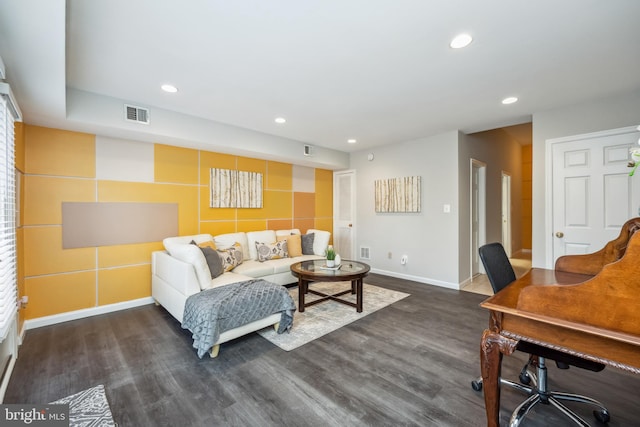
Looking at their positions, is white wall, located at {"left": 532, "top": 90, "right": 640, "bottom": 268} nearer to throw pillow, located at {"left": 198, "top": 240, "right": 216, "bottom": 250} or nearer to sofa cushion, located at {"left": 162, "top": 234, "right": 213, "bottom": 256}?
throw pillow, located at {"left": 198, "top": 240, "right": 216, "bottom": 250}

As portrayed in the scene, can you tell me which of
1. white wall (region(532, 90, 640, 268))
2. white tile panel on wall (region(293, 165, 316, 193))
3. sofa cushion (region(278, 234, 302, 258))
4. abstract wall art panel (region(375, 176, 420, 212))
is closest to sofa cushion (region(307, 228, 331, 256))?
sofa cushion (region(278, 234, 302, 258))

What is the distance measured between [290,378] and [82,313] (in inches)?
109

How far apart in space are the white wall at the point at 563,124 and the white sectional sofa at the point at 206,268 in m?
3.04

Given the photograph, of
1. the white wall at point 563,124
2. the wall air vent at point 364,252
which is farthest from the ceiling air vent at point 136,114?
the white wall at point 563,124

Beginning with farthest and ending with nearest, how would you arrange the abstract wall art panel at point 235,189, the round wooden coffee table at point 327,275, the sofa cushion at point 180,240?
the abstract wall art panel at point 235,189 → the sofa cushion at point 180,240 → the round wooden coffee table at point 327,275

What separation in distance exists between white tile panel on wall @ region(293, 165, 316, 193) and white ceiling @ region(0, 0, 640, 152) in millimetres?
2089

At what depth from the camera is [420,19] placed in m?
1.76

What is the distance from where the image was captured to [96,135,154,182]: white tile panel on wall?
3293 millimetres

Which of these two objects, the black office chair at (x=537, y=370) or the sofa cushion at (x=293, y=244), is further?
the sofa cushion at (x=293, y=244)

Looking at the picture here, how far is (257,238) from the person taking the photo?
4.42m

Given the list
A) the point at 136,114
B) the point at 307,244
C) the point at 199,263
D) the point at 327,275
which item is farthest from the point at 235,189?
the point at 327,275

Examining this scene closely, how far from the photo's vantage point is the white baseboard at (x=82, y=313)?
288cm

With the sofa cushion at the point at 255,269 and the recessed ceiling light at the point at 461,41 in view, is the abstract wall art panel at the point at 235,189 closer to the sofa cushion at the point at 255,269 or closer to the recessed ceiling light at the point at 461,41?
the sofa cushion at the point at 255,269

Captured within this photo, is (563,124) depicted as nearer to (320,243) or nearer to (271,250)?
(320,243)
